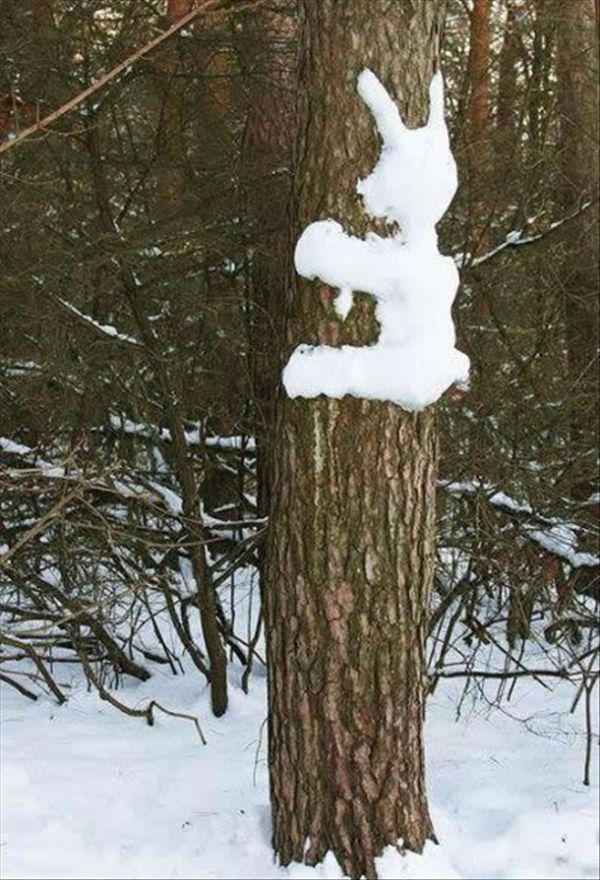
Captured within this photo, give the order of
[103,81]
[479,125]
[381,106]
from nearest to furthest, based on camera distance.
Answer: [103,81] < [381,106] < [479,125]

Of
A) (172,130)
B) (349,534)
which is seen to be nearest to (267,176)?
(172,130)

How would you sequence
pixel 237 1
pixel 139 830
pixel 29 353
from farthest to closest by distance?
pixel 29 353, pixel 237 1, pixel 139 830

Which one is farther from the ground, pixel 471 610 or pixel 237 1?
pixel 237 1

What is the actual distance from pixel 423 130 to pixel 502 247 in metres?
3.02

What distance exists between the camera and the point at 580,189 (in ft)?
21.3

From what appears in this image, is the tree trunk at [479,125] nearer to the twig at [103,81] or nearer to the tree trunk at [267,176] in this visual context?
the tree trunk at [267,176]

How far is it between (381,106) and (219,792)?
2.55 metres

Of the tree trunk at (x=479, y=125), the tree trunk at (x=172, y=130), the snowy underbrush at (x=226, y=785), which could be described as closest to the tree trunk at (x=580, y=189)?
the tree trunk at (x=479, y=125)

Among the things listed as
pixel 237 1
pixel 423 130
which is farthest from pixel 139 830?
pixel 237 1

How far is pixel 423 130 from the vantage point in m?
2.80

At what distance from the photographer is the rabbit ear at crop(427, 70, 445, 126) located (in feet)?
9.29

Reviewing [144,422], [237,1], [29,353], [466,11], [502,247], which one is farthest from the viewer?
[466,11]

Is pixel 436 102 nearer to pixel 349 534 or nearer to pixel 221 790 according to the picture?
pixel 349 534

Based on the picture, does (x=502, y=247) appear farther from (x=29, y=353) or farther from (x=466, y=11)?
(x=29, y=353)
